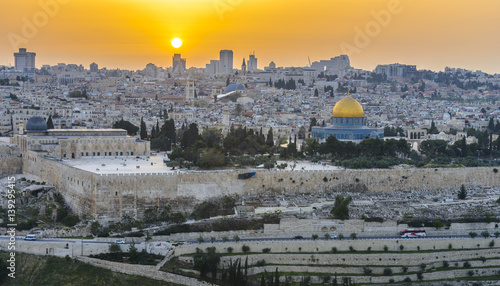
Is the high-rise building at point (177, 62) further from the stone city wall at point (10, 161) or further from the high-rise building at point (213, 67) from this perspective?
the stone city wall at point (10, 161)

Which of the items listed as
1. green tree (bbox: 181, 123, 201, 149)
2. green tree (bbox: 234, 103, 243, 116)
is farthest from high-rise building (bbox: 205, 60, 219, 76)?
green tree (bbox: 181, 123, 201, 149)

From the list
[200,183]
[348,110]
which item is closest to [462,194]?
[200,183]

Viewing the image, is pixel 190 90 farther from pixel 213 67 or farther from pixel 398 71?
pixel 213 67

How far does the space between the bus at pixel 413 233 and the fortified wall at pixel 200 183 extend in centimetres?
516

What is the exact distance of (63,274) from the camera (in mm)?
23219

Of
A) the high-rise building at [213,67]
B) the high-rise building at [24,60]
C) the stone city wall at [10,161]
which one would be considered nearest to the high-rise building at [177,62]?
the high-rise building at [213,67]

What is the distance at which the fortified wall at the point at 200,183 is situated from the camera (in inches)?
1088

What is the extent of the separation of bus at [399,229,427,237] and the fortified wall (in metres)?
5.16

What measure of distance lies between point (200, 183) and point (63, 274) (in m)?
7.23

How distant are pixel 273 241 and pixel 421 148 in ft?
56.7

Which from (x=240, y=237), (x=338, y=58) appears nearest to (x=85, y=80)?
(x=338, y=58)

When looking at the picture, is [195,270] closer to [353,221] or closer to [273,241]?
[273,241]

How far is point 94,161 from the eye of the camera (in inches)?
1299

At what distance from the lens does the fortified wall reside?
90.7ft
